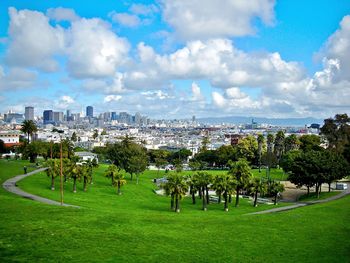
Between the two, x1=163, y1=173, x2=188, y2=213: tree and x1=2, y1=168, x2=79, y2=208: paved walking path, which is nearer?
x1=2, y1=168, x2=79, y2=208: paved walking path

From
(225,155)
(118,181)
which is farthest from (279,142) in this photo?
(118,181)

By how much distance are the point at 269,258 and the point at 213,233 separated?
6785 millimetres

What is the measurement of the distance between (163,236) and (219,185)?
2690 cm

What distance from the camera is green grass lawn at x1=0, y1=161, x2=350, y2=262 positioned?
26.5m

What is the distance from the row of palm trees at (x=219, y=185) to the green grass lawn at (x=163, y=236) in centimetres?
1411

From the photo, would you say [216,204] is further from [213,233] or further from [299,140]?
[299,140]

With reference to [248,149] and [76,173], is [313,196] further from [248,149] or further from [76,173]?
[248,149]

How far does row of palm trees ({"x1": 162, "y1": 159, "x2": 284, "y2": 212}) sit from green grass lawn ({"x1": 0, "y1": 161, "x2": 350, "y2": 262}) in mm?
14115

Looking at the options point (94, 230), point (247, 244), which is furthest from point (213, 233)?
point (94, 230)

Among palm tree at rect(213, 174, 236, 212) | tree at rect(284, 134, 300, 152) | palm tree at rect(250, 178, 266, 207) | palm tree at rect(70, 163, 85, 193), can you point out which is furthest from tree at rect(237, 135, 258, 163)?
palm tree at rect(70, 163, 85, 193)

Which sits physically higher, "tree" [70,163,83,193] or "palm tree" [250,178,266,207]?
"tree" [70,163,83,193]

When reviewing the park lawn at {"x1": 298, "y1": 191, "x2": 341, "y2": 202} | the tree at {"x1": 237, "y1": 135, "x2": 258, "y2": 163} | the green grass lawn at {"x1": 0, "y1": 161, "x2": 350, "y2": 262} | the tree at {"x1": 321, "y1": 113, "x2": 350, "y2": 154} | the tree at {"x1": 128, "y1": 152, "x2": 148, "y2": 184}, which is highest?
the tree at {"x1": 321, "y1": 113, "x2": 350, "y2": 154}

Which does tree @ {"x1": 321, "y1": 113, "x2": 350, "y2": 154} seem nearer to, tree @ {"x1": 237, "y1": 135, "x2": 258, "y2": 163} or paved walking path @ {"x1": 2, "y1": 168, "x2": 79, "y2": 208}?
tree @ {"x1": 237, "y1": 135, "x2": 258, "y2": 163}

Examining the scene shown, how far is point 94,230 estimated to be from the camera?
103 ft
